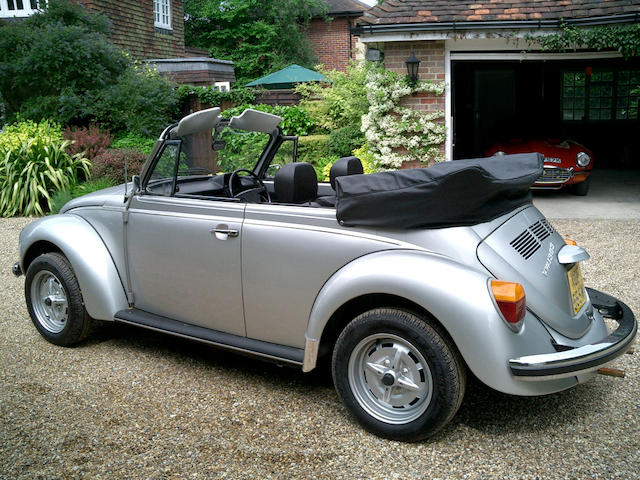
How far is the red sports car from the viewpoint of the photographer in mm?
10883

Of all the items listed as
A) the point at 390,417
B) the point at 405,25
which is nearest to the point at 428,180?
the point at 390,417

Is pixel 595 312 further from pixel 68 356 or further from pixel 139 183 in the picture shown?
pixel 68 356

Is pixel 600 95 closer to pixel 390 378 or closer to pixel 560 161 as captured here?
pixel 560 161

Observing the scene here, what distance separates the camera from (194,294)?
13.3ft

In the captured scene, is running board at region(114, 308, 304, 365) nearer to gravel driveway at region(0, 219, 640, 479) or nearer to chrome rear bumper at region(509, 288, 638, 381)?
gravel driveway at region(0, 219, 640, 479)

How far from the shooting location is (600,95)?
55.2ft

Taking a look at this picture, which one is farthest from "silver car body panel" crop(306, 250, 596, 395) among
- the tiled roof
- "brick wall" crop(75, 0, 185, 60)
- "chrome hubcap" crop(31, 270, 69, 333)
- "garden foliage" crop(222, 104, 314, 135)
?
"brick wall" crop(75, 0, 185, 60)

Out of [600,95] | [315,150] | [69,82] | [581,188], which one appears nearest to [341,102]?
[315,150]

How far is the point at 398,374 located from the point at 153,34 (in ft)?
62.8

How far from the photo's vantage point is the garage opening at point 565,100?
1633 cm

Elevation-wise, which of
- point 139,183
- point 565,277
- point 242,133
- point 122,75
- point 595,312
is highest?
point 122,75

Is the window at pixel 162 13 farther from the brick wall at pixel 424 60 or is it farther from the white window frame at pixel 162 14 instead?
the brick wall at pixel 424 60

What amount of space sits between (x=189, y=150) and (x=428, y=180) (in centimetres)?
196

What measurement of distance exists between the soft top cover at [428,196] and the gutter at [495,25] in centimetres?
739
